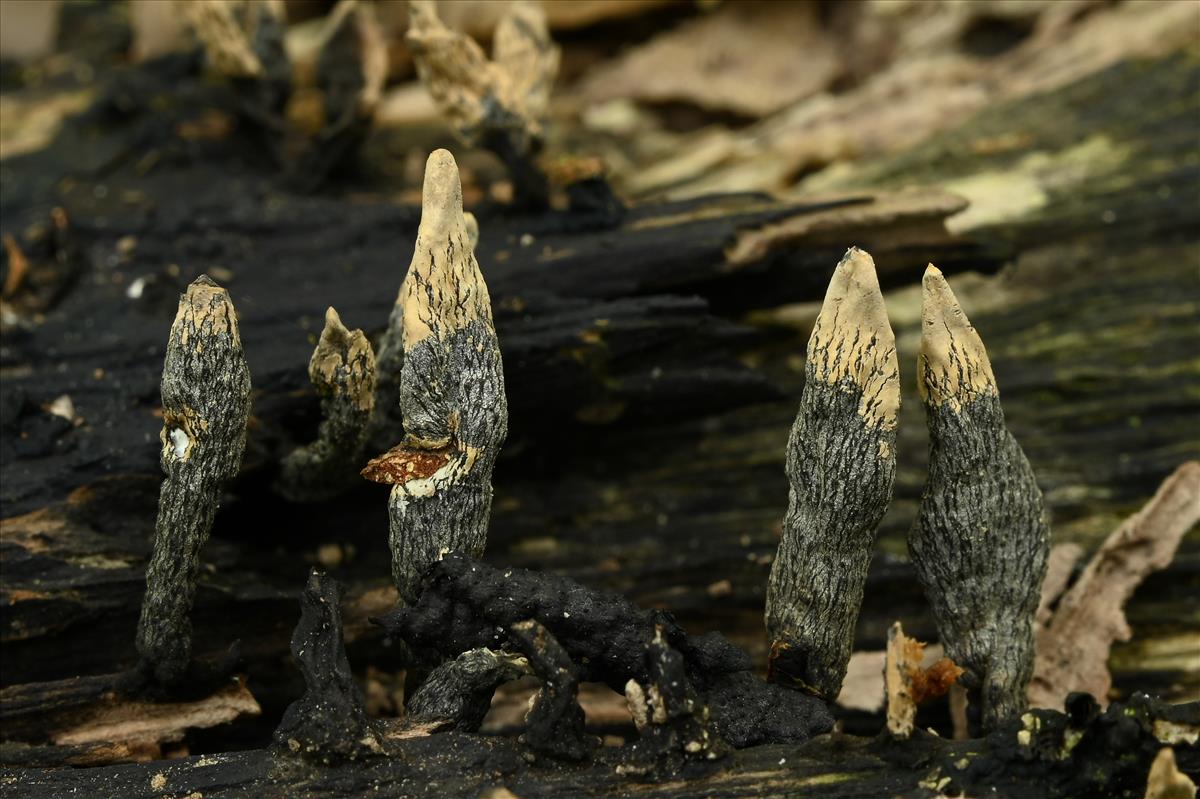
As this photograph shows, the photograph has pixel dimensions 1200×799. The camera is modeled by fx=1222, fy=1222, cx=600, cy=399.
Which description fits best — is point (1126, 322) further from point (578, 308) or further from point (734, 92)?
point (734, 92)

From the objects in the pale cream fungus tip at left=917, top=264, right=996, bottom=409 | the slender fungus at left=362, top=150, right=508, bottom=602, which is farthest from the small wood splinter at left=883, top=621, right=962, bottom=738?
the slender fungus at left=362, top=150, right=508, bottom=602

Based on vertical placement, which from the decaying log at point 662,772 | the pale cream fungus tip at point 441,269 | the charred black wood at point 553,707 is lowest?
the decaying log at point 662,772

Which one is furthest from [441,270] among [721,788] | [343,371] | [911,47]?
[911,47]

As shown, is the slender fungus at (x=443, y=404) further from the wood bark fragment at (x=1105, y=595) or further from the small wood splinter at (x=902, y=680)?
the wood bark fragment at (x=1105, y=595)

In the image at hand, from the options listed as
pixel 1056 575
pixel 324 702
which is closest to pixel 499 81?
pixel 324 702

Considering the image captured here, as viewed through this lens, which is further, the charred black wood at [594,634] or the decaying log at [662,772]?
the charred black wood at [594,634]

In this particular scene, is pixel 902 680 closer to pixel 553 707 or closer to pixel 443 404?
pixel 553 707

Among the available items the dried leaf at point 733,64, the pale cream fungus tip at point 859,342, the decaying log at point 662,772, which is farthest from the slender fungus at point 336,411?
the dried leaf at point 733,64
